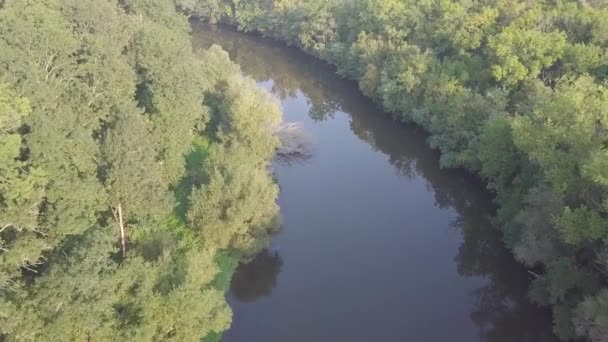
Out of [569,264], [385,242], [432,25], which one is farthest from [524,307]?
[432,25]

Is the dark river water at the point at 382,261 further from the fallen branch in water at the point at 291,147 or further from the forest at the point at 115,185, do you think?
the forest at the point at 115,185

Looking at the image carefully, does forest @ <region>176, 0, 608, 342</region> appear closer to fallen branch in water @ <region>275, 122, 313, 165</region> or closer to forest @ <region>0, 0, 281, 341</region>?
fallen branch in water @ <region>275, 122, 313, 165</region>

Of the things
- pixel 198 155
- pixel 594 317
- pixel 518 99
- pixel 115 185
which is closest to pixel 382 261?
pixel 594 317

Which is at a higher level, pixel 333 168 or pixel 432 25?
pixel 432 25

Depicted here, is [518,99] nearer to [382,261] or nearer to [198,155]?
[382,261]

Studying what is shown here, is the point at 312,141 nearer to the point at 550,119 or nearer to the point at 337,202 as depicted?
the point at 337,202

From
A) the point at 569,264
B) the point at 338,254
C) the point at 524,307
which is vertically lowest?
the point at 338,254

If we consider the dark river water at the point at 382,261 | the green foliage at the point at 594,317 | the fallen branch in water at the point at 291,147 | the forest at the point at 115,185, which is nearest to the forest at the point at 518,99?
the green foliage at the point at 594,317
